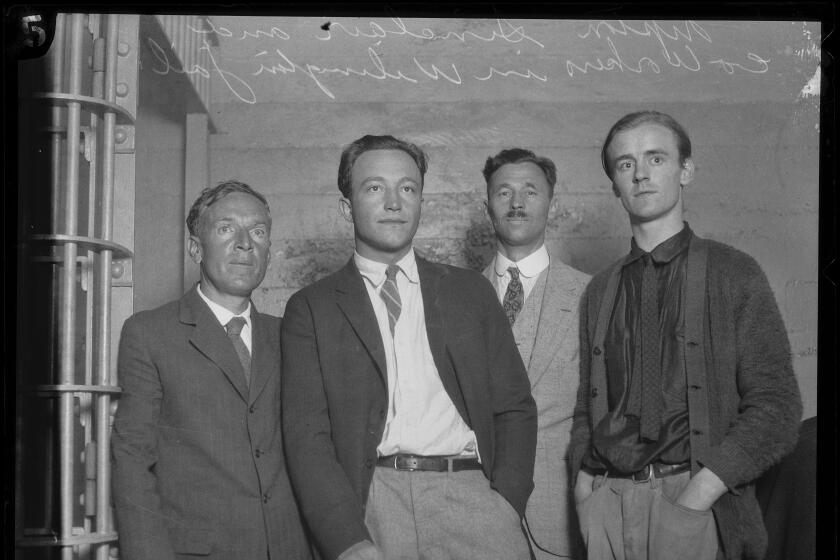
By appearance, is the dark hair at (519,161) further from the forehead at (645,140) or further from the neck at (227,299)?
the neck at (227,299)

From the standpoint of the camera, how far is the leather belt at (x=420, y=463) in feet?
9.76

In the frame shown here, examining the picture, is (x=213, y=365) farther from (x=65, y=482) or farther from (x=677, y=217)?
(x=677, y=217)

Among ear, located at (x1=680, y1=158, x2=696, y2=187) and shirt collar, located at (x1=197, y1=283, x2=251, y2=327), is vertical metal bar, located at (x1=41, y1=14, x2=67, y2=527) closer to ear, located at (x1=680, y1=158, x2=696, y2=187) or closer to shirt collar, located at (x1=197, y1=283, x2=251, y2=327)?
shirt collar, located at (x1=197, y1=283, x2=251, y2=327)

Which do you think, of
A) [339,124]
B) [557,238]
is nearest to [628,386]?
[557,238]

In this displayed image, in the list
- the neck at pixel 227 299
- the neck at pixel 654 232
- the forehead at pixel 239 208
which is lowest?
the neck at pixel 227 299

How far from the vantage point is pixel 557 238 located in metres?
3.29

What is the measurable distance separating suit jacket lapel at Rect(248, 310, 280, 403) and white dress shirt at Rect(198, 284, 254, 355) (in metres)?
0.01

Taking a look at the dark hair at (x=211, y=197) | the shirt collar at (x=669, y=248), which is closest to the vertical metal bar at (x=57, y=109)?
the dark hair at (x=211, y=197)

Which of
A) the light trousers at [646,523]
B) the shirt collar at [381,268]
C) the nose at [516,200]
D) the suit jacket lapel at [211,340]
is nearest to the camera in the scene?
the light trousers at [646,523]

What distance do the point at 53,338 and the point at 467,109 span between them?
1.57 metres

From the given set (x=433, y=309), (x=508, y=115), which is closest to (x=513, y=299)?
(x=433, y=309)

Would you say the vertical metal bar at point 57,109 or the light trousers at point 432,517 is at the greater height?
the vertical metal bar at point 57,109

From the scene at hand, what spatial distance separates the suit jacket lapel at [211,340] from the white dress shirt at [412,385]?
473 millimetres

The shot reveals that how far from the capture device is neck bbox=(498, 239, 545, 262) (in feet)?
10.8
